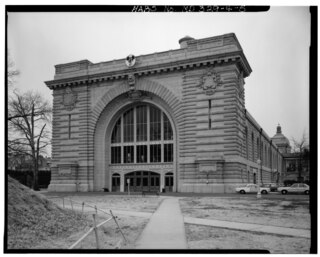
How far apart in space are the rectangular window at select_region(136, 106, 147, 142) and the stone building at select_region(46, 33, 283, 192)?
0.42ft

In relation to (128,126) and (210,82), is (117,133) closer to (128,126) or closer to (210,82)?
(128,126)

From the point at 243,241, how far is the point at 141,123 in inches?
1413

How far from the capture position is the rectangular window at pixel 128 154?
4750 cm

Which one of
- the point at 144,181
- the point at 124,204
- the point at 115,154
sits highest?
the point at 115,154

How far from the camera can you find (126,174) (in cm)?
4769

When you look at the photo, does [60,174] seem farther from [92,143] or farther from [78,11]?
[78,11]

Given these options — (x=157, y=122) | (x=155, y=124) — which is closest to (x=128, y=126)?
(x=155, y=124)

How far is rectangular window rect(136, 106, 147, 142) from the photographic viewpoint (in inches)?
1836

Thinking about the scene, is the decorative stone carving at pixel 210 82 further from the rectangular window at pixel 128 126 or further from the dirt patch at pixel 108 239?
the dirt patch at pixel 108 239

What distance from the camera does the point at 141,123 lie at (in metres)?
46.9

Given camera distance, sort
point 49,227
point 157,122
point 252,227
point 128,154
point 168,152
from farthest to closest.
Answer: point 128,154, point 157,122, point 168,152, point 252,227, point 49,227

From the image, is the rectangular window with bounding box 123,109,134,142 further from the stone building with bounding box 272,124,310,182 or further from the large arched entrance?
the stone building with bounding box 272,124,310,182

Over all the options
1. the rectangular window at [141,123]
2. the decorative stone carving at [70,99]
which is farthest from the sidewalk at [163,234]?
the decorative stone carving at [70,99]

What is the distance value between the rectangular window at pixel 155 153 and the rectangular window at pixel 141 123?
1659 millimetres
